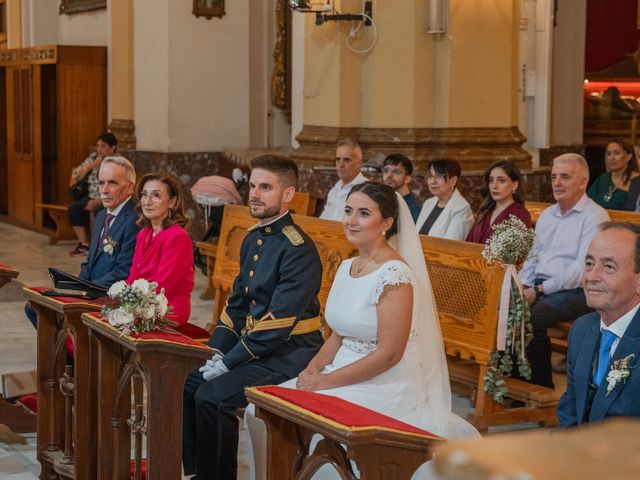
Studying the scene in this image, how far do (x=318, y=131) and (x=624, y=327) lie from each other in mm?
7031

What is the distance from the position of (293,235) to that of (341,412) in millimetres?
1771

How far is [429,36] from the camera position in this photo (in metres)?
9.36

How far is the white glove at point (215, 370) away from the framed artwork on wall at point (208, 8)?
882 centimetres

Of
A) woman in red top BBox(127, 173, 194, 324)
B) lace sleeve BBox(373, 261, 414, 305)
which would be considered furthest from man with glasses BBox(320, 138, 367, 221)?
lace sleeve BBox(373, 261, 414, 305)

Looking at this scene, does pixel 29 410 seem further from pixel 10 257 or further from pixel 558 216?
pixel 10 257

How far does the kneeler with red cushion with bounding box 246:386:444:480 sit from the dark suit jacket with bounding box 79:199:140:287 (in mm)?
2599

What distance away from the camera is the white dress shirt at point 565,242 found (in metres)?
6.34

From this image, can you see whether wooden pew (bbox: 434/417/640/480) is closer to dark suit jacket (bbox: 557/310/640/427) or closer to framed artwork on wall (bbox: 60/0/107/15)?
dark suit jacket (bbox: 557/310/640/427)

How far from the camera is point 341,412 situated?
2961 millimetres

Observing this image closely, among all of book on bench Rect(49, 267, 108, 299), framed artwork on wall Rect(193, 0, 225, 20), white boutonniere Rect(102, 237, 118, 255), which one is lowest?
book on bench Rect(49, 267, 108, 299)

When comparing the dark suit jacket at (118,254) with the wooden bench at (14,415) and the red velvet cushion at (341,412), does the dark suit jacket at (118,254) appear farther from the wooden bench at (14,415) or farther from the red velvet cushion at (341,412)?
the red velvet cushion at (341,412)

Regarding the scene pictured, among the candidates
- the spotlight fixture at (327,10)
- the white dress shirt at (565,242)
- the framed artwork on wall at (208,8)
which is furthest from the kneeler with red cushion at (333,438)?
the framed artwork on wall at (208,8)

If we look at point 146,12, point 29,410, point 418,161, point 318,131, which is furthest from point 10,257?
point 29,410

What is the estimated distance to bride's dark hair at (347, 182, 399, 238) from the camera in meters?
4.31
